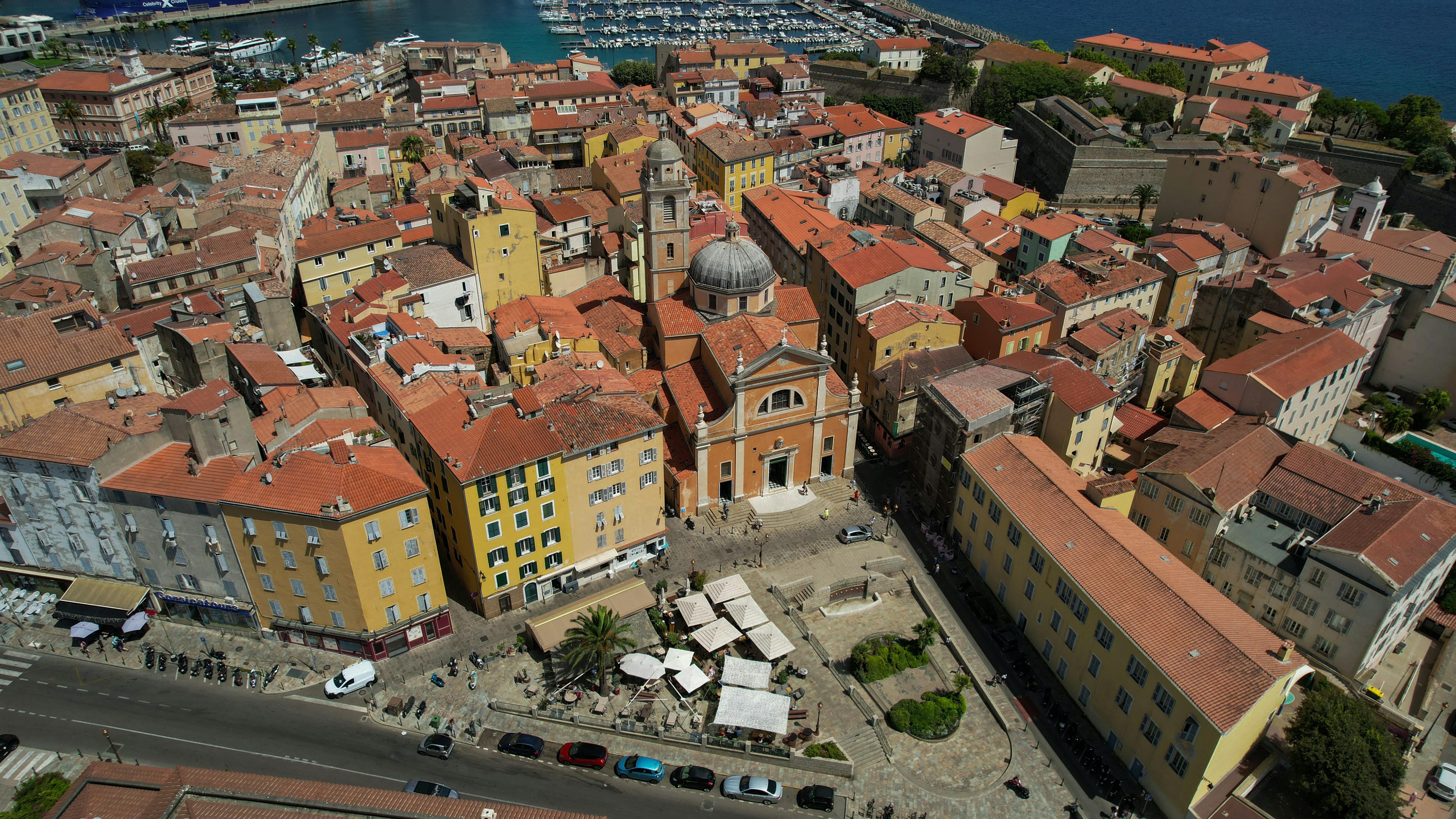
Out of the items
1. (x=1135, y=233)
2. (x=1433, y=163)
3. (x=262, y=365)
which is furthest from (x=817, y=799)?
(x=1433, y=163)

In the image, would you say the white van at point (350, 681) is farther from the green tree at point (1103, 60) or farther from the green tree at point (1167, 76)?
the green tree at point (1103, 60)

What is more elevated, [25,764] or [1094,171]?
[1094,171]

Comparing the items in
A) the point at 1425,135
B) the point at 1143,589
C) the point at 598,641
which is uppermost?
the point at 1425,135

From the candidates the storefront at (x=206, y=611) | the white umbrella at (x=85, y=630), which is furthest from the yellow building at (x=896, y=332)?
the white umbrella at (x=85, y=630)

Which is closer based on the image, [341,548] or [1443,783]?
[341,548]

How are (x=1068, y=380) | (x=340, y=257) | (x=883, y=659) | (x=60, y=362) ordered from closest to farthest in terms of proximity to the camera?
(x=883, y=659) < (x=60, y=362) < (x=1068, y=380) < (x=340, y=257)

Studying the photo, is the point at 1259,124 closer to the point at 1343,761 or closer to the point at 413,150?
the point at 1343,761
